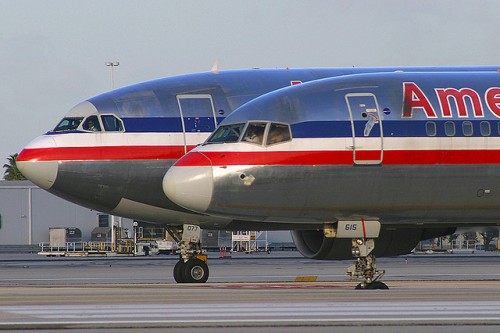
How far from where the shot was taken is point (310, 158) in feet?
88.4

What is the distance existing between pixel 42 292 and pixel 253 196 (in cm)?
614

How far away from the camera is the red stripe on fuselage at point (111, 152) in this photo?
1222 inches

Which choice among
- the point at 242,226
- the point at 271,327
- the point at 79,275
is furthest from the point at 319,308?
the point at 79,275

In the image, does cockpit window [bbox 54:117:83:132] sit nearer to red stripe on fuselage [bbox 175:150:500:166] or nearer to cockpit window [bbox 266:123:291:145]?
red stripe on fuselage [bbox 175:150:500:166]

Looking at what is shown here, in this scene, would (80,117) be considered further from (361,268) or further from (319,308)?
(319,308)

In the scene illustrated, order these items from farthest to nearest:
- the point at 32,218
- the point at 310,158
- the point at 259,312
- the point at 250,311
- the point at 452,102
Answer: the point at 32,218, the point at 452,102, the point at 310,158, the point at 250,311, the point at 259,312

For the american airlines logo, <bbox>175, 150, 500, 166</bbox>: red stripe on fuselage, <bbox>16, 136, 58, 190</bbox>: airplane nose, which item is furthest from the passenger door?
<bbox>16, 136, 58, 190</bbox>: airplane nose

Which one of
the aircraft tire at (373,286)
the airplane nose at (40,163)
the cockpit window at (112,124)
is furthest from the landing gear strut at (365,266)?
the airplane nose at (40,163)

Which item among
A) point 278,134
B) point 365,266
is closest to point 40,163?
point 278,134

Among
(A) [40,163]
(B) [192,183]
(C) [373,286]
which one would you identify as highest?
(A) [40,163]

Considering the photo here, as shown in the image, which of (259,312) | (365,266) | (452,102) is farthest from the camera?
(452,102)

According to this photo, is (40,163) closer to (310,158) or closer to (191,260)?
(191,260)

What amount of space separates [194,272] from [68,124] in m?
5.44

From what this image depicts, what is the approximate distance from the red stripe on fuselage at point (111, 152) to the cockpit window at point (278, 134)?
14.7ft
